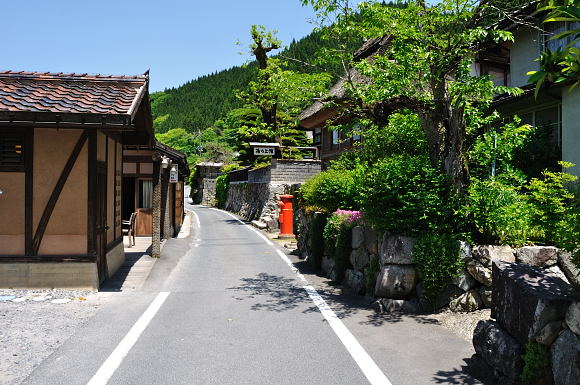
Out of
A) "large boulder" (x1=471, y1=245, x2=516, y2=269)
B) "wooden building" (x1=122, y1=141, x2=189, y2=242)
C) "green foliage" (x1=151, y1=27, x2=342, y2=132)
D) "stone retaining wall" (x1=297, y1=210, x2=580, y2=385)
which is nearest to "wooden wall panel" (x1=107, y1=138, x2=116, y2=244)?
"stone retaining wall" (x1=297, y1=210, x2=580, y2=385)

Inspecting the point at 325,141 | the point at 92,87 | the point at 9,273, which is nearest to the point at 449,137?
the point at 92,87

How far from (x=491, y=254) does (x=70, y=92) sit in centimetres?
903

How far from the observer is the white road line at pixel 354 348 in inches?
189

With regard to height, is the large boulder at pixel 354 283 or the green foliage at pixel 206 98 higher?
the green foliage at pixel 206 98

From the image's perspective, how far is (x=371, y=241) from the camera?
8648 millimetres

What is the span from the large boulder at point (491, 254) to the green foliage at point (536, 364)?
106 inches

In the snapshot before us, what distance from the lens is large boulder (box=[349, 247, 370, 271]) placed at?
897 centimetres

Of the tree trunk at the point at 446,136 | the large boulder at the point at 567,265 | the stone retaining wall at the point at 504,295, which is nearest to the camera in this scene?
the stone retaining wall at the point at 504,295

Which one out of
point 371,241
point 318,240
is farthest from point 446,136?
point 318,240

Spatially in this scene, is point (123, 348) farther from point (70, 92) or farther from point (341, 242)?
point (70, 92)

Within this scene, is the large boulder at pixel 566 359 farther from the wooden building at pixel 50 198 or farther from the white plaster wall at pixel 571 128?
the white plaster wall at pixel 571 128

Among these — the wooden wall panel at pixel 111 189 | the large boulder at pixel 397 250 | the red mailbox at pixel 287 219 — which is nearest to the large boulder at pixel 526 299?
the large boulder at pixel 397 250

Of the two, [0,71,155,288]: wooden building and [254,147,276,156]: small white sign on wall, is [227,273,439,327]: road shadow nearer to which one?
[0,71,155,288]: wooden building

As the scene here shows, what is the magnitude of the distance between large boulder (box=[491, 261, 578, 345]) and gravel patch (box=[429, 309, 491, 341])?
138 cm
